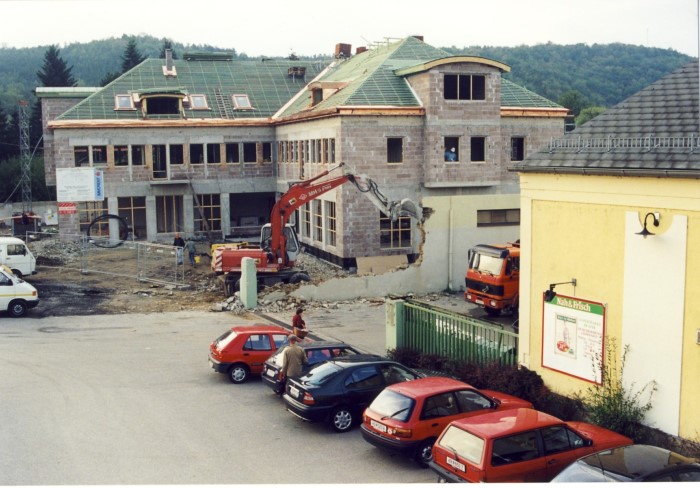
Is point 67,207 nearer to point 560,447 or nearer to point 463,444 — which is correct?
point 463,444

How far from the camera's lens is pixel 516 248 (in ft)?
86.1

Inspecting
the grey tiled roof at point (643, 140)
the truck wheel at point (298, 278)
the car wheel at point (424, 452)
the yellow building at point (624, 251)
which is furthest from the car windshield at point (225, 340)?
the truck wheel at point (298, 278)

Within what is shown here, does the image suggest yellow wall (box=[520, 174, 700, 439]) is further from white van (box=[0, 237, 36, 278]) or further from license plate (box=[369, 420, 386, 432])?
white van (box=[0, 237, 36, 278])

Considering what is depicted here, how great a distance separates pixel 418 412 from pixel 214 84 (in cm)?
3903

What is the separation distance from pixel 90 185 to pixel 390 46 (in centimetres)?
1740

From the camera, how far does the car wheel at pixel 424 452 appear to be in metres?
13.5

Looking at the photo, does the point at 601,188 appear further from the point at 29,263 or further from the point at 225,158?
the point at 225,158

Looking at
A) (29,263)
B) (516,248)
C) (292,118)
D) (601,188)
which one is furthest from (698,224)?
(292,118)

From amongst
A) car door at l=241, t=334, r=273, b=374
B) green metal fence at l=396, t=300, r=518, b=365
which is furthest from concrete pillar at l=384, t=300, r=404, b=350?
car door at l=241, t=334, r=273, b=374

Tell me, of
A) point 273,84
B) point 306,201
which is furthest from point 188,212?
point 306,201

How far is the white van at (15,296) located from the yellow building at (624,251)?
59.2ft

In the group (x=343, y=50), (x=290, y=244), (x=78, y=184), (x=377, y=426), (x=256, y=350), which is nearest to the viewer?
(x=377, y=426)

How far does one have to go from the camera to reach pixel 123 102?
151 feet

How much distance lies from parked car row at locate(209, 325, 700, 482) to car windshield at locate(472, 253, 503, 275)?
8576 mm
